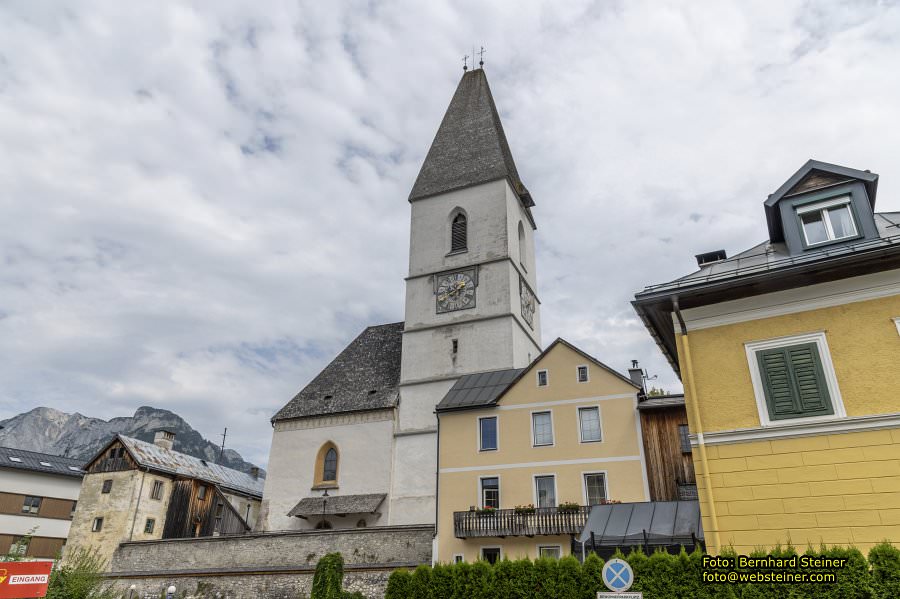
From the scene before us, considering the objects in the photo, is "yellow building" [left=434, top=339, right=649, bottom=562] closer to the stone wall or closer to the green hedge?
the stone wall

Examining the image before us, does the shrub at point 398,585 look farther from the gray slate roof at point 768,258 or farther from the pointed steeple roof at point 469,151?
the pointed steeple roof at point 469,151

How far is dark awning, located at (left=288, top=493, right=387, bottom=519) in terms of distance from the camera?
3125cm

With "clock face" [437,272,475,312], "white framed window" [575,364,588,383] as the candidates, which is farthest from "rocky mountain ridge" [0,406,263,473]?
"white framed window" [575,364,588,383]

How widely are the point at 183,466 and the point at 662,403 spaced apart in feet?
99.1

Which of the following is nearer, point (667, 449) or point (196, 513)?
point (667, 449)

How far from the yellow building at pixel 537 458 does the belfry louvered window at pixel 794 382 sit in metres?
11.5

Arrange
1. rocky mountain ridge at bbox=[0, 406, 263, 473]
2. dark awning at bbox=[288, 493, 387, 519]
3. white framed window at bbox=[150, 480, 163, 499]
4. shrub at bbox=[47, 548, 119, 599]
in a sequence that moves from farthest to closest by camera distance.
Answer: rocky mountain ridge at bbox=[0, 406, 263, 473]
white framed window at bbox=[150, 480, 163, 499]
dark awning at bbox=[288, 493, 387, 519]
shrub at bbox=[47, 548, 119, 599]

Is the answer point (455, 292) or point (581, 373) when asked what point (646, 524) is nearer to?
point (581, 373)

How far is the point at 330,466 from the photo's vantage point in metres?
34.4

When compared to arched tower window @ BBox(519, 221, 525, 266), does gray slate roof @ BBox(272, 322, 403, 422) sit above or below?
below

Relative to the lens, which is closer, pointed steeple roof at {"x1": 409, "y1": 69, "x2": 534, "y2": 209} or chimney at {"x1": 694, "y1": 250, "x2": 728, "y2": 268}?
chimney at {"x1": 694, "y1": 250, "x2": 728, "y2": 268}

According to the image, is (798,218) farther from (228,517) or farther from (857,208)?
(228,517)

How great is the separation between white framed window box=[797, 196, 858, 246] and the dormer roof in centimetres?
39

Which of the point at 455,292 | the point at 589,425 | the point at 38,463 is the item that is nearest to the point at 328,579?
the point at 589,425
